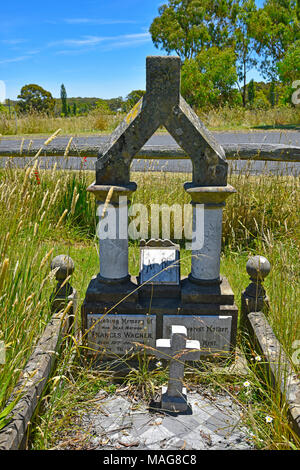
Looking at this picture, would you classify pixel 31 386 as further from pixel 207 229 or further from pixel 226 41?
pixel 226 41

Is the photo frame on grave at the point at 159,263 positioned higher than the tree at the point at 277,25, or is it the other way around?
the tree at the point at 277,25

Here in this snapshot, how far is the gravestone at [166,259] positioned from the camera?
9.34 feet

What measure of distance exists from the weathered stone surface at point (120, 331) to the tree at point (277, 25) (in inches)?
912

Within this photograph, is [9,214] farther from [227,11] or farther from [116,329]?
[227,11]

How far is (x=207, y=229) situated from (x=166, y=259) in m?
0.44

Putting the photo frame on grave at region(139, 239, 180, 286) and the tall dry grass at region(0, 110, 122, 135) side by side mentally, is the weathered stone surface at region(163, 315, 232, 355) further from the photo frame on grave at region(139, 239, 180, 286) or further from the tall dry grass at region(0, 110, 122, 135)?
the tall dry grass at region(0, 110, 122, 135)

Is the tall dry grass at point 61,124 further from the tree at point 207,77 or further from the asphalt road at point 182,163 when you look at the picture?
the tree at point 207,77

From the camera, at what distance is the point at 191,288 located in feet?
10.2

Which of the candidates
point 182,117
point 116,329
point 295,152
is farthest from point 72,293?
point 295,152

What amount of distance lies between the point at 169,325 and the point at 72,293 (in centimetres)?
78

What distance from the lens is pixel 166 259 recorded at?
328 centimetres

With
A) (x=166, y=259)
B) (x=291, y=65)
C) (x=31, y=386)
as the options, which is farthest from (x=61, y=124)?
(x=31, y=386)

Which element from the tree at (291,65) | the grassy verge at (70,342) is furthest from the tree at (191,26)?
the grassy verge at (70,342)

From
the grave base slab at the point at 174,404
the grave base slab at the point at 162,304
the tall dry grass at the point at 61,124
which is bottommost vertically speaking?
the grave base slab at the point at 174,404
